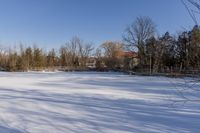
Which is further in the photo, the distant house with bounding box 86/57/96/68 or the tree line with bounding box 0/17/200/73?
the distant house with bounding box 86/57/96/68

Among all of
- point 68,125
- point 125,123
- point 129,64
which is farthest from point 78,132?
point 129,64

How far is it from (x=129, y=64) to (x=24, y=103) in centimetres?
5655

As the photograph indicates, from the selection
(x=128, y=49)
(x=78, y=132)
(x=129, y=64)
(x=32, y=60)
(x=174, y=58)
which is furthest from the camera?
(x=32, y=60)

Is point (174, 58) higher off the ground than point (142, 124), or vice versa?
point (174, 58)

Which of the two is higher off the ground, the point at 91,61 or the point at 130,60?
the point at 91,61

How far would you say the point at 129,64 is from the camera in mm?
68625

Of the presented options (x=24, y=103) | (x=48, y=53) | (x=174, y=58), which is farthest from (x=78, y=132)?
(x=48, y=53)

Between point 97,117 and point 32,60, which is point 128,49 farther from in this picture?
point 97,117

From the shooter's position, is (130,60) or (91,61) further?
(91,61)

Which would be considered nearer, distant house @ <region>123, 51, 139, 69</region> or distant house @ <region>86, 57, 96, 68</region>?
distant house @ <region>123, 51, 139, 69</region>

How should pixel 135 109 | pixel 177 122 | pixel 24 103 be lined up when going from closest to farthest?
1. pixel 177 122
2. pixel 135 109
3. pixel 24 103

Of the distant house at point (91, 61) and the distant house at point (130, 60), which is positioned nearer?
the distant house at point (130, 60)

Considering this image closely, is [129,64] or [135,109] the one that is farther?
[129,64]

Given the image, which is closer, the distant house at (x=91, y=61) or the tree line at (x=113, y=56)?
the tree line at (x=113, y=56)
